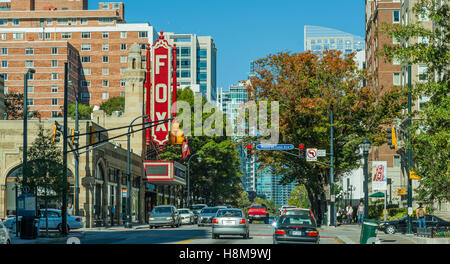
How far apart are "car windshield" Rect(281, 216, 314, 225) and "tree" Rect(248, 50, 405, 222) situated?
27.6 metres

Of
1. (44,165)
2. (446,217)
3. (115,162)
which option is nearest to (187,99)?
(115,162)

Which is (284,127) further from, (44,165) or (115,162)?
(44,165)

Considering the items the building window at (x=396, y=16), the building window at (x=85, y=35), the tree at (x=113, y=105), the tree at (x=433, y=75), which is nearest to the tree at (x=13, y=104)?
the tree at (x=113, y=105)

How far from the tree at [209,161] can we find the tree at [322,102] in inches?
1049

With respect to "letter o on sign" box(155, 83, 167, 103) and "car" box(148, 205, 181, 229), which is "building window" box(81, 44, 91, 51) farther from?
"car" box(148, 205, 181, 229)

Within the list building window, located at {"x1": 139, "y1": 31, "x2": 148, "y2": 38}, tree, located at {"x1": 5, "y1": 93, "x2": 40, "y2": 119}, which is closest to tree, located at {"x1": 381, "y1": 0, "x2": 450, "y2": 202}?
tree, located at {"x1": 5, "y1": 93, "x2": 40, "y2": 119}

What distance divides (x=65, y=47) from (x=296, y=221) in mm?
106267

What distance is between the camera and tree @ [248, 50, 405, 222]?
176 feet

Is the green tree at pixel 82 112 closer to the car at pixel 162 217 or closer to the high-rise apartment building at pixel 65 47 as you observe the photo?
the high-rise apartment building at pixel 65 47

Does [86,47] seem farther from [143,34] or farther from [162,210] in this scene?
[162,210]

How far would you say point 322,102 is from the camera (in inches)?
2069

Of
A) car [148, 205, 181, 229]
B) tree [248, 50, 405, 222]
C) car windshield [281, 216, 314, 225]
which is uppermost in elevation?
tree [248, 50, 405, 222]

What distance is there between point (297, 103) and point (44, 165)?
79.9 feet

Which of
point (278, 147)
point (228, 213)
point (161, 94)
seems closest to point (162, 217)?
point (278, 147)
